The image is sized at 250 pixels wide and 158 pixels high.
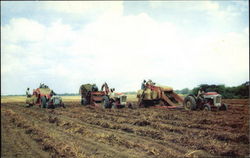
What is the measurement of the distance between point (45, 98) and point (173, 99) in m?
11.1

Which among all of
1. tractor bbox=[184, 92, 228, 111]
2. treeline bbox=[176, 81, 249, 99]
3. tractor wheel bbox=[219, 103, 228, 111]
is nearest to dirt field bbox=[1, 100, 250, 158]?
tractor bbox=[184, 92, 228, 111]

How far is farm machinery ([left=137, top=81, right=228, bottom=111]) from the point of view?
15.3m

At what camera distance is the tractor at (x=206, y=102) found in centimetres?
1506

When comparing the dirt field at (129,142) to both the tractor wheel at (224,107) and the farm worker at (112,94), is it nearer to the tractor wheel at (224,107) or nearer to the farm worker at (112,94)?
the tractor wheel at (224,107)

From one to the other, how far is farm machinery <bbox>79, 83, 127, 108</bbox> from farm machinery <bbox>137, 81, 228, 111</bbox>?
1.71 m

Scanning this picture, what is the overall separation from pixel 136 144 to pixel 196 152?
1690mm

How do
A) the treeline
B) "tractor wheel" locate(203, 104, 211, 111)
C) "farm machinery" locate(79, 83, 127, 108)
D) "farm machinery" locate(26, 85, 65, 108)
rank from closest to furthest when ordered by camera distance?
"tractor wheel" locate(203, 104, 211, 111), "farm machinery" locate(79, 83, 127, 108), "farm machinery" locate(26, 85, 65, 108), the treeline

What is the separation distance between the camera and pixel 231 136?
7469mm

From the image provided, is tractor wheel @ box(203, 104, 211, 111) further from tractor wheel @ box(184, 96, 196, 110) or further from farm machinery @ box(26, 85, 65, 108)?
farm machinery @ box(26, 85, 65, 108)

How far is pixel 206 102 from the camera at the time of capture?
15523 millimetres

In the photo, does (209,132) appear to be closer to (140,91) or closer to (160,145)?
(160,145)

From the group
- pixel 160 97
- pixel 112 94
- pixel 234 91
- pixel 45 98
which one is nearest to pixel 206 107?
pixel 160 97

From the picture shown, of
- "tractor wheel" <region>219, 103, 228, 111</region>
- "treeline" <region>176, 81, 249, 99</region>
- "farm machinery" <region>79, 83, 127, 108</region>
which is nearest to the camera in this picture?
"tractor wheel" <region>219, 103, 228, 111</region>

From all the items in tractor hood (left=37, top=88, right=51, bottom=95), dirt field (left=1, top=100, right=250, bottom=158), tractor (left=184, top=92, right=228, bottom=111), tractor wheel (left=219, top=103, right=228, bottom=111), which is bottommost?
dirt field (left=1, top=100, right=250, bottom=158)
